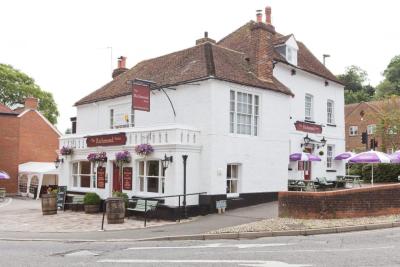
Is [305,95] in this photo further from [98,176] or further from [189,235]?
[189,235]

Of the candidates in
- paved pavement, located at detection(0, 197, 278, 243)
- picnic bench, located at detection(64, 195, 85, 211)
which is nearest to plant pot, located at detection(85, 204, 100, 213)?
picnic bench, located at detection(64, 195, 85, 211)

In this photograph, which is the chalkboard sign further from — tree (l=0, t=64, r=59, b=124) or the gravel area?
tree (l=0, t=64, r=59, b=124)

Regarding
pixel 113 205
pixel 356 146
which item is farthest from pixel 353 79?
pixel 113 205

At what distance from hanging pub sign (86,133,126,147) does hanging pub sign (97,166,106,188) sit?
1.25m

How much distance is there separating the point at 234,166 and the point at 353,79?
254 ft

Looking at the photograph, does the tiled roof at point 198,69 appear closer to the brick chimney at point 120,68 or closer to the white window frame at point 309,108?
the brick chimney at point 120,68

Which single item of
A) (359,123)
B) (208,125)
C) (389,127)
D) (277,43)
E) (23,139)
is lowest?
(208,125)

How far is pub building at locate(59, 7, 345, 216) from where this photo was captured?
19156mm

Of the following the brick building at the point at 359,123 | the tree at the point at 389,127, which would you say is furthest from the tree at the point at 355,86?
the tree at the point at 389,127

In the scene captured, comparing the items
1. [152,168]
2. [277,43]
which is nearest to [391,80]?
[277,43]

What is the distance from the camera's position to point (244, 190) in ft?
66.4

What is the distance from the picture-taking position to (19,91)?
1992 inches

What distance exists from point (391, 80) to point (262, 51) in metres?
70.7

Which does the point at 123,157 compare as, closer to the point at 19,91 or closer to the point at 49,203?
the point at 49,203
